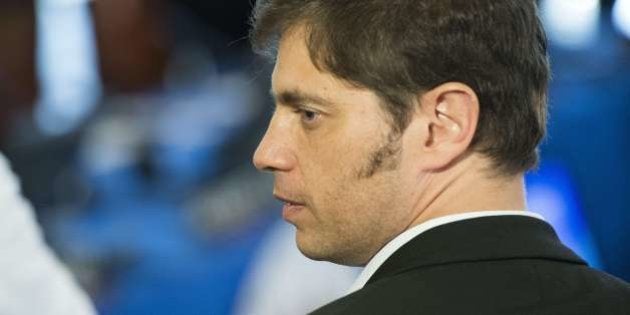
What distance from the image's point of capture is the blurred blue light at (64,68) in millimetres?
1776

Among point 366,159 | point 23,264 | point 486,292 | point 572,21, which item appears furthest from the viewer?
point 572,21

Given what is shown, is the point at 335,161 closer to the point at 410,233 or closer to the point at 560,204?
the point at 410,233

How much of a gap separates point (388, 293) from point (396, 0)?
0.85ft

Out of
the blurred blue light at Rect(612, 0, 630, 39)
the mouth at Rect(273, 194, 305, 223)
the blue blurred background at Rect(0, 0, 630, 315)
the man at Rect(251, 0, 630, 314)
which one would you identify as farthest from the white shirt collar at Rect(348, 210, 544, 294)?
the blurred blue light at Rect(612, 0, 630, 39)

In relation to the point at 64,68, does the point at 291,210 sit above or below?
above

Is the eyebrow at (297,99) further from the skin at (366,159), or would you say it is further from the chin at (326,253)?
the chin at (326,253)

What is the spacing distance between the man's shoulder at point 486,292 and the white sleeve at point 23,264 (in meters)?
1.07

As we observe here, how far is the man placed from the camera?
0.86 m

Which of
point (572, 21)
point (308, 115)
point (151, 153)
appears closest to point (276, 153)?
point (308, 115)

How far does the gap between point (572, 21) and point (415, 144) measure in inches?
53.6

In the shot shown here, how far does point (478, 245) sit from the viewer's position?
85 cm

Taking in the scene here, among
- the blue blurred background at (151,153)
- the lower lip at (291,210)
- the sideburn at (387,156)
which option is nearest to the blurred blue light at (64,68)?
the blue blurred background at (151,153)

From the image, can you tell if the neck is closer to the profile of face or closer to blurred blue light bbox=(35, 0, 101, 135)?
the profile of face

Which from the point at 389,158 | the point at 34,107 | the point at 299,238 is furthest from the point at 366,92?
the point at 34,107
